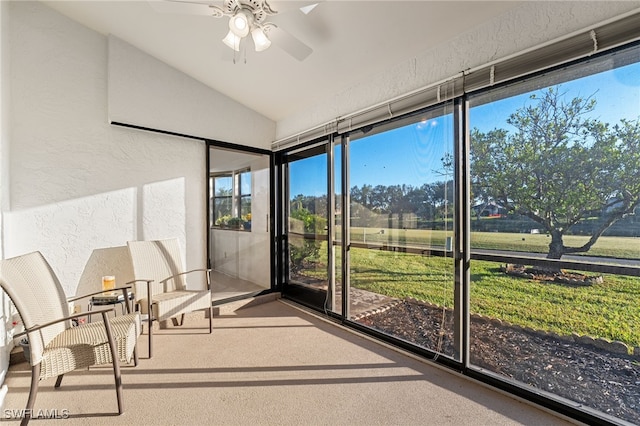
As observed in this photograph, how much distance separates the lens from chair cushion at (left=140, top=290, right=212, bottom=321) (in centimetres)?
262

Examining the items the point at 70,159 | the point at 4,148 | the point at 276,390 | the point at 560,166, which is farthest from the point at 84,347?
the point at 560,166

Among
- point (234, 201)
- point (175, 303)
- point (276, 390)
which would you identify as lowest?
point (276, 390)

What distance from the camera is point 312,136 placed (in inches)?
138

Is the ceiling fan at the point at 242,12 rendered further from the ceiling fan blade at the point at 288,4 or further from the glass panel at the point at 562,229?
the glass panel at the point at 562,229

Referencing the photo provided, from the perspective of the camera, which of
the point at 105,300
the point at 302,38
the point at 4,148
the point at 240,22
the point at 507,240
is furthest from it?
the point at 105,300

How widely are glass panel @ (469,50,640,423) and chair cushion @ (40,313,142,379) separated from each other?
8.19ft

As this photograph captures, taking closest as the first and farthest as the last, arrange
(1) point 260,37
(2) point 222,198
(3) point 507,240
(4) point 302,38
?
(1) point 260,37 < (3) point 507,240 < (4) point 302,38 < (2) point 222,198

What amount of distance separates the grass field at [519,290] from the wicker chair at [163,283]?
1.76m

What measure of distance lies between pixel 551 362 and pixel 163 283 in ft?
11.0

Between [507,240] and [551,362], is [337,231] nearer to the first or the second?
[507,240]

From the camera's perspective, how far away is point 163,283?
9.95 ft

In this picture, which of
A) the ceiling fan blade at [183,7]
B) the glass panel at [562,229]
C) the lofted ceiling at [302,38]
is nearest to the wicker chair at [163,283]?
the lofted ceiling at [302,38]

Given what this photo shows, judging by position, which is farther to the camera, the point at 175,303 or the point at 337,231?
the point at 337,231

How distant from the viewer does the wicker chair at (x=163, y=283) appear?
268 centimetres
